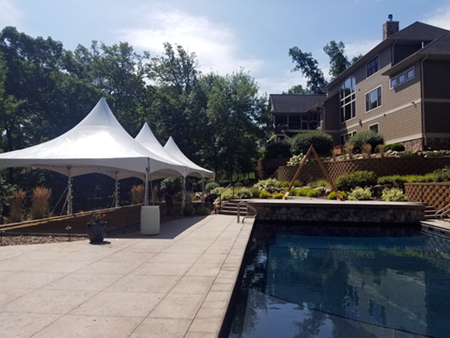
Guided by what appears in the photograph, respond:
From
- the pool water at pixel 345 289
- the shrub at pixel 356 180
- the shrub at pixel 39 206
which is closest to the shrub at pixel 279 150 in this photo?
the shrub at pixel 356 180

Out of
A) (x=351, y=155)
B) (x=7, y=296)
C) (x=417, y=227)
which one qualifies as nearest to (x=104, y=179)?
(x=351, y=155)

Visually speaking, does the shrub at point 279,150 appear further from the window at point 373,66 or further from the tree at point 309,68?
the tree at point 309,68

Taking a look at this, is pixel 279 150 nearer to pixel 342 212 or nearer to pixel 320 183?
pixel 320 183

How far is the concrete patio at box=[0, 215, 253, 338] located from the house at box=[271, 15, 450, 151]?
15926 mm

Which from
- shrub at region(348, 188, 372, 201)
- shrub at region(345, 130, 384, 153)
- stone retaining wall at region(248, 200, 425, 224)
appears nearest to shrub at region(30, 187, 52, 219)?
stone retaining wall at region(248, 200, 425, 224)

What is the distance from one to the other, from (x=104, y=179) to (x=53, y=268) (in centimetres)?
2450

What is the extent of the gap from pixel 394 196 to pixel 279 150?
12.8m

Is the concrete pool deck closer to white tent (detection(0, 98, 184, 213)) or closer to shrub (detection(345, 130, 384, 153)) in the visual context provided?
white tent (detection(0, 98, 184, 213))

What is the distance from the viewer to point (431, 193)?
14172 mm

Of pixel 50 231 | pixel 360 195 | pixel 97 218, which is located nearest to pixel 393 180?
pixel 360 195

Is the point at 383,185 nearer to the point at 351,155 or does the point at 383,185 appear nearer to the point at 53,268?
the point at 351,155

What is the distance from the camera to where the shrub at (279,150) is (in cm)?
2731

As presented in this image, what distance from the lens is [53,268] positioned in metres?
5.56

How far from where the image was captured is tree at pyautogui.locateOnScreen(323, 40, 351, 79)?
44.0 meters
